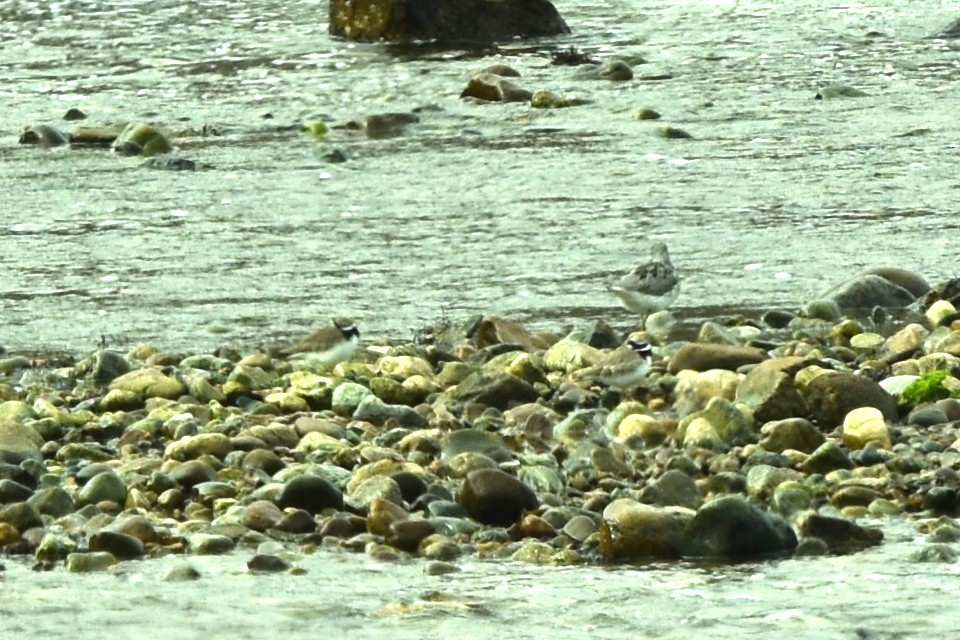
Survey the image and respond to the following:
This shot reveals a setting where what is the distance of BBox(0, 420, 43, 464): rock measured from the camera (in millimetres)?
8305

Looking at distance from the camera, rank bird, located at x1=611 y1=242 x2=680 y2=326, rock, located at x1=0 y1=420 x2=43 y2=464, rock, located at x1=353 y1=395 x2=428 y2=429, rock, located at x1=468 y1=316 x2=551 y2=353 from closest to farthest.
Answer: rock, located at x1=0 y1=420 x2=43 y2=464 → rock, located at x1=353 y1=395 x2=428 y2=429 → rock, located at x1=468 y1=316 x2=551 y2=353 → bird, located at x1=611 y1=242 x2=680 y2=326

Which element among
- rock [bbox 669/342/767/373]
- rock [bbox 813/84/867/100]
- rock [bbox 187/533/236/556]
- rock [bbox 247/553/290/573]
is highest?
rock [bbox 247/553/290/573]

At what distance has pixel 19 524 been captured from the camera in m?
7.39

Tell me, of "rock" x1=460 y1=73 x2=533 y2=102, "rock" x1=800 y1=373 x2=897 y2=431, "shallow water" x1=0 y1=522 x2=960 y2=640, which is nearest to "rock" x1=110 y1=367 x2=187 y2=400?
"shallow water" x1=0 y1=522 x2=960 y2=640

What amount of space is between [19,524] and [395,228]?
6.56 meters

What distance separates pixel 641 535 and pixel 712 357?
9.03 ft

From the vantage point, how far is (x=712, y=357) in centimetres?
972

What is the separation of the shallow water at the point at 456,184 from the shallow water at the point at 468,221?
36mm

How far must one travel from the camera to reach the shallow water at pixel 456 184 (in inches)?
468

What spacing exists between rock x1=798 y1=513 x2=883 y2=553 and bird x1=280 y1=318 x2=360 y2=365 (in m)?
3.26

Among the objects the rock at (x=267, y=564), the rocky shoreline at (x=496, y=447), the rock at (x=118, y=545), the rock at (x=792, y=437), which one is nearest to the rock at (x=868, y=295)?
the rocky shoreline at (x=496, y=447)

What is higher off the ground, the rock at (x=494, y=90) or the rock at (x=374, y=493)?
the rock at (x=374, y=493)

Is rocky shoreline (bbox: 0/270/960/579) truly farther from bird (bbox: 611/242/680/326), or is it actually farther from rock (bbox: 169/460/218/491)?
bird (bbox: 611/242/680/326)

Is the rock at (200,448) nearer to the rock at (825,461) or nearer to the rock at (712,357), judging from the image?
the rock at (825,461)
